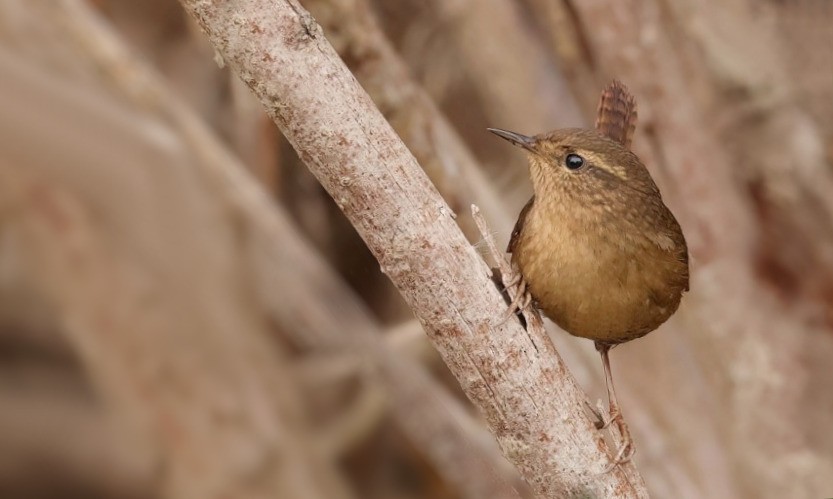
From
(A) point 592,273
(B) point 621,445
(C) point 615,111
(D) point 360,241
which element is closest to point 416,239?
(A) point 592,273

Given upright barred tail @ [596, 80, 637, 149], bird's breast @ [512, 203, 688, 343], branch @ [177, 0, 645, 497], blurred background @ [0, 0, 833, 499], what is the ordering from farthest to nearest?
blurred background @ [0, 0, 833, 499]
upright barred tail @ [596, 80, 637, 149]
bird's breast @ [512, 203, 688, 343]
branch @ [177, 0, 645, 497]

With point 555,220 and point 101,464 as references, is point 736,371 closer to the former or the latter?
point 555,220

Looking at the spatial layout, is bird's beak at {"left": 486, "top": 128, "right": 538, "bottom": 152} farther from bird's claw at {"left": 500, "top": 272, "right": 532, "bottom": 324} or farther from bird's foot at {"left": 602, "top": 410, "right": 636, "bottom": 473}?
bird's foot at {"left": 602, "top": 410, "right": 636, "bottom": 473}

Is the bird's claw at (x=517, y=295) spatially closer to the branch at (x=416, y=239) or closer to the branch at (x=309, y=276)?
the branch at (x=416, y=239)

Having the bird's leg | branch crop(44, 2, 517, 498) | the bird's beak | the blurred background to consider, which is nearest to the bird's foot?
the bird's leg

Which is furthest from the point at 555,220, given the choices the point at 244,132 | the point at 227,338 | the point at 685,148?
the point at 227,338

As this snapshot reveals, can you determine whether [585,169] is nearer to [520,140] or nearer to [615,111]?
[520,140]

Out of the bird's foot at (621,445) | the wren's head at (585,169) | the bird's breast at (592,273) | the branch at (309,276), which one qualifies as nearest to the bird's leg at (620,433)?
the bird's foot at (621,445)
